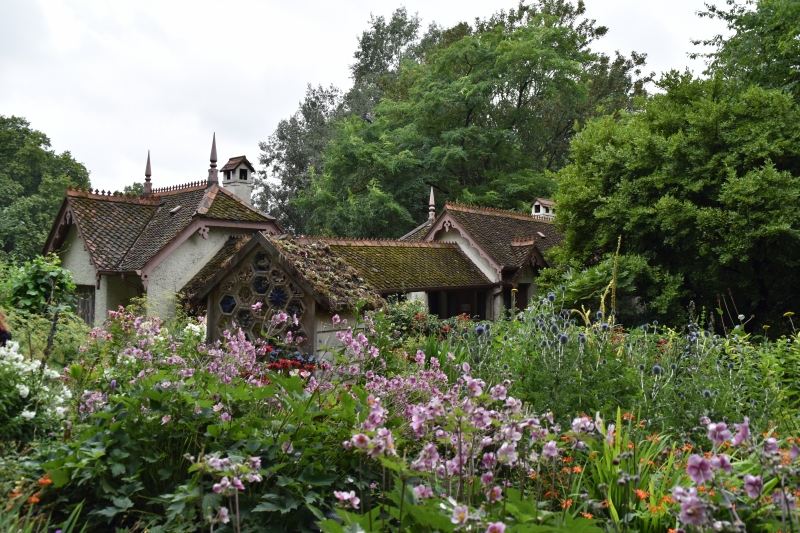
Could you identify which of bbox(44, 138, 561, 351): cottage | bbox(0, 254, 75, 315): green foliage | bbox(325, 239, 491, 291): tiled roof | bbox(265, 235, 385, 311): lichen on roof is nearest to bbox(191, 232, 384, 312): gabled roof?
bbox(265, 235, 385, 311): lichen on roof

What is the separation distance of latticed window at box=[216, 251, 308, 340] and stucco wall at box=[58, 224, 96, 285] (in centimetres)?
1154

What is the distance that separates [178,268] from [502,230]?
10993 mm

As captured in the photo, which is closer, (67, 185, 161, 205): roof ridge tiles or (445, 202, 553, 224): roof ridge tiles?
(67, 185, 161, 205): roof ridge tiles

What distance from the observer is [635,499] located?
137 inches

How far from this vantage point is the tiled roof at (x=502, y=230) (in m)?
21.6

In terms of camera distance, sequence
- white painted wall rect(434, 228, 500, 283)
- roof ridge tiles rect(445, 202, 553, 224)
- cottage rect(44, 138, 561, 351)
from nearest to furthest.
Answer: cottage rect(44, 138, 561, 351)
white painted wall rect(434, 228, 500, 283)
roof ridge tiles rect(445, 202, 553, 224)

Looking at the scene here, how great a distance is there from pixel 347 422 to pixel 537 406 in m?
1.70

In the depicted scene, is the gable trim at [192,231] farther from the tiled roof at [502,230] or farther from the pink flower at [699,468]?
the pink flower at [699,468]

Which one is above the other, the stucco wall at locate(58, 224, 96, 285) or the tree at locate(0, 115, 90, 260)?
the tree at locate(0, 115, 90, 260)

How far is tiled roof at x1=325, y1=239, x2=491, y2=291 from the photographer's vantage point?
17.4m

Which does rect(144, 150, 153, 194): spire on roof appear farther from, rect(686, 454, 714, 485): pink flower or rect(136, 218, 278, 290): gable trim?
rect(686, 454, 714, 485): pink flower

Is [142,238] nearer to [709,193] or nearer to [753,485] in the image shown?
[709,193]

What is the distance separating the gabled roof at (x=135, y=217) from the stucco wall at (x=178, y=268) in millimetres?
557

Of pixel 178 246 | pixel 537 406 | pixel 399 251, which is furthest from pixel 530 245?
pixel 537 406
